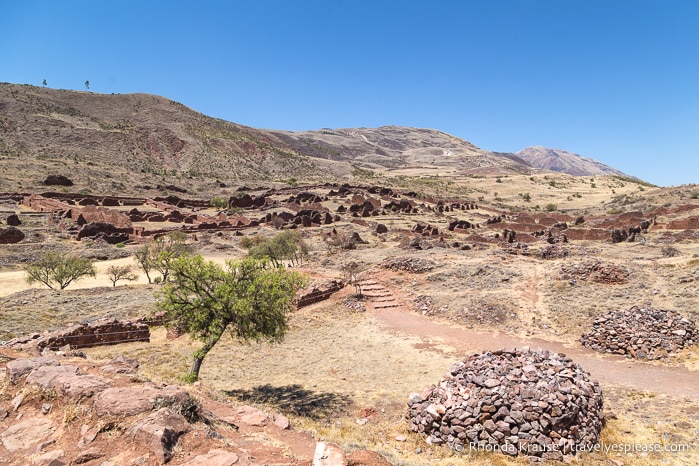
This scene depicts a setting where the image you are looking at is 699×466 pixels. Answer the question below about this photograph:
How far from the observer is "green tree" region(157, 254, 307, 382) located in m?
12.2

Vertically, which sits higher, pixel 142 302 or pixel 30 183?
pixel 30 183

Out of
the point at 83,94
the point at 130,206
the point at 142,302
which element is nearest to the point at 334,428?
the point at 142,302

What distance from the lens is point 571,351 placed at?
1620 cm

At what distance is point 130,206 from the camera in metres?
63.9

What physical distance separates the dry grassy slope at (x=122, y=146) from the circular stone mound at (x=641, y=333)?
7827 cm

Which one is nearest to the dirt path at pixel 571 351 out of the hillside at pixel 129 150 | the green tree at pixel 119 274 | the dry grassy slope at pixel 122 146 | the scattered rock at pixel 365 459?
the scattered rock at pixel 365 459

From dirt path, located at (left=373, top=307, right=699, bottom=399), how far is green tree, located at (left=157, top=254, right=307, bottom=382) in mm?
9011

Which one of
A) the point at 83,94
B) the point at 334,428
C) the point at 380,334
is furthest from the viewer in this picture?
the point at 83,94

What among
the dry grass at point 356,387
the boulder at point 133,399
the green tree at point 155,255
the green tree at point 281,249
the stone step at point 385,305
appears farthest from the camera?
the green tree at point 281,249

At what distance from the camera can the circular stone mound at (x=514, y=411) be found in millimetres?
8828

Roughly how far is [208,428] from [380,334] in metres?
14.3

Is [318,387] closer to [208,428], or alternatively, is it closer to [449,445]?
[449,445]

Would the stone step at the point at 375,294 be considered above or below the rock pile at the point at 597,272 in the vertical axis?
below

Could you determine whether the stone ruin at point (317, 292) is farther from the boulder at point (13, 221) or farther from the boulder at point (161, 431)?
the boulder at point (13, 221)
